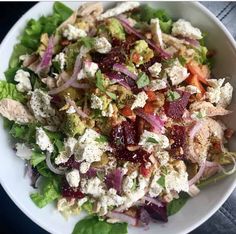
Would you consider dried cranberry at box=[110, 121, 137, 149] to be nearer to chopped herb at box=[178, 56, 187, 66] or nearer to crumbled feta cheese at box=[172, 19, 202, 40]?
chopped herb at box=[178, 56, 187, 66]

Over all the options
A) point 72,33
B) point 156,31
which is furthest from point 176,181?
point 72,33

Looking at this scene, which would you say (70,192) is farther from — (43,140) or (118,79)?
(118,79)

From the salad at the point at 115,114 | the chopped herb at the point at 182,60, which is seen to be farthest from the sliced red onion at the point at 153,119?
the chopped herb at the point at 182,60

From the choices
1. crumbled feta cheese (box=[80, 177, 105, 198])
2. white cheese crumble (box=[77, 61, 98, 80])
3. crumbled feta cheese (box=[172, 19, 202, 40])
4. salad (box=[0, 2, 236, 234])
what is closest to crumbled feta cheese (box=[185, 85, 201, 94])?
salad (box=[0, 2, 236, 234])

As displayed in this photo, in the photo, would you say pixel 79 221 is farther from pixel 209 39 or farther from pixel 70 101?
pixel 209 39

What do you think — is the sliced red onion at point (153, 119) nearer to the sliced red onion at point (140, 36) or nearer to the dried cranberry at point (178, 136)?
the dried cranberry at point (178, 136)

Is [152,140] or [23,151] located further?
[23,151]

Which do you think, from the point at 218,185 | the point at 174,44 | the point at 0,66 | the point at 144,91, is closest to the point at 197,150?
the point at 218,185
